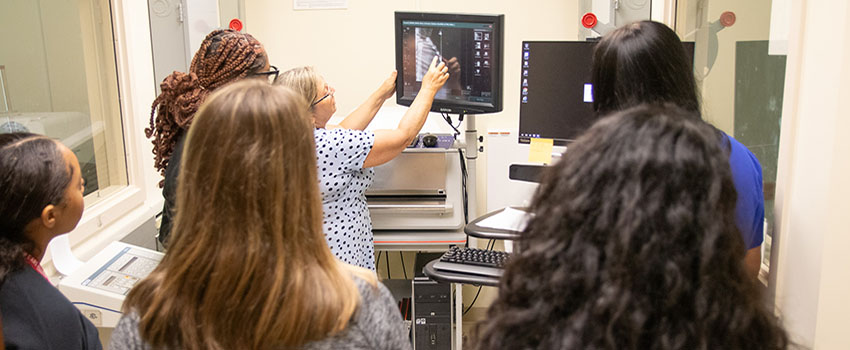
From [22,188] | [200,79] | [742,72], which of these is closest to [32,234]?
[22,188]

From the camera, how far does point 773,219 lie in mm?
1285

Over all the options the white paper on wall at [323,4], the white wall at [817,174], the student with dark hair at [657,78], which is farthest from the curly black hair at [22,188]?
the white paper on wall at [323,4]

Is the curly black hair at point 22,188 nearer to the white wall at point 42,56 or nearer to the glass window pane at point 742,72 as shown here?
the white wall at point 42,56

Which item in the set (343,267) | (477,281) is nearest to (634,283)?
(343,267)

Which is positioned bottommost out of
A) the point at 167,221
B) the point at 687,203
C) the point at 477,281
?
the point at 477,281

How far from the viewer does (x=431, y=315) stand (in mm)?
2486

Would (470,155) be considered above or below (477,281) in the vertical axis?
above

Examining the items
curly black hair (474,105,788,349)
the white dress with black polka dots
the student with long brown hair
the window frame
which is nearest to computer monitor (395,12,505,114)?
the white dress with black polka dots

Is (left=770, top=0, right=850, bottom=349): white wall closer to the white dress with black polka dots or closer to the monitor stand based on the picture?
the monitor stand

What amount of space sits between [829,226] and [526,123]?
1.07 m

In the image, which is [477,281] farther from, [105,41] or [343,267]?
[105,41]

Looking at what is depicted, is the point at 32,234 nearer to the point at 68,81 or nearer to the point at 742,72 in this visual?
the point at 68,81

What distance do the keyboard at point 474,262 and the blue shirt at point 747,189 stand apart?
61 cm

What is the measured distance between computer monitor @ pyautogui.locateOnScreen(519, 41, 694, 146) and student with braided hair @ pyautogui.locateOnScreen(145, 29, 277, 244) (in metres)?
0.83
